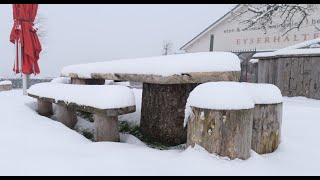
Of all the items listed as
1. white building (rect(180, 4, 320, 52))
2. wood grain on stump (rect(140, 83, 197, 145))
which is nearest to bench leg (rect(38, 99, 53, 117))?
wood grain on stump (rect(140, 83, 197, 145))

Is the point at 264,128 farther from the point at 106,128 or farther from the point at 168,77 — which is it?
the point at 106,128

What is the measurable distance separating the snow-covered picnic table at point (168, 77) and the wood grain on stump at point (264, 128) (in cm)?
37

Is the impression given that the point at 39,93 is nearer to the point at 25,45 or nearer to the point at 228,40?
the point at 25,45

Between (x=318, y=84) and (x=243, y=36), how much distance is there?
9829 mm

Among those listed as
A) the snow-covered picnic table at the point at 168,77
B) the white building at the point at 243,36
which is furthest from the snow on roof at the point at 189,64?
the white building at the point at 243,36

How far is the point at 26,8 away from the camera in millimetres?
5262

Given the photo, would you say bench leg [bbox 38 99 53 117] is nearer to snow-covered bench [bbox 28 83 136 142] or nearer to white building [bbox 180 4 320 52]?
snow-covered bench [bbox 28 83 136 142]

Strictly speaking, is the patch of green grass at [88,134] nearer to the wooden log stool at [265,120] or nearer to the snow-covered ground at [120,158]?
the snow-covered ground at [120,158]

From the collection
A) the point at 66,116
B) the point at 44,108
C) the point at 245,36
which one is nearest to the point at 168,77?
the point at 66,116

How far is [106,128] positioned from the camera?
2.60m

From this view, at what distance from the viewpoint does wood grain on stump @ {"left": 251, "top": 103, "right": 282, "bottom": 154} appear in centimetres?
237

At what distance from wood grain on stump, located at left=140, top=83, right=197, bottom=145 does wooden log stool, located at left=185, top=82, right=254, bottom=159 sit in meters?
0.80

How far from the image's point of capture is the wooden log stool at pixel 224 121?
6.35 feet
